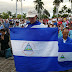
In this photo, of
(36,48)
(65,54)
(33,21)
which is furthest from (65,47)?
(33,21)

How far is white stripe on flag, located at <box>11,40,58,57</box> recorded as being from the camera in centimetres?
292

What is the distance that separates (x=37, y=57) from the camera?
2.99 m

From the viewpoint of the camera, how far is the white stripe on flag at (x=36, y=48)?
115 inches

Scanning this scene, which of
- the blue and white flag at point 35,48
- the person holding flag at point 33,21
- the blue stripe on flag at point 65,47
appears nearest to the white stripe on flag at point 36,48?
the blue and white flag at point 35,48

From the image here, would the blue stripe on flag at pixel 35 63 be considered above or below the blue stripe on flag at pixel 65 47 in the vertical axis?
below

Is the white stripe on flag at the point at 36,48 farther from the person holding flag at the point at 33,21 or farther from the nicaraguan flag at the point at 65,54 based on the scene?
the nicaraguan flag at the point at 65,54

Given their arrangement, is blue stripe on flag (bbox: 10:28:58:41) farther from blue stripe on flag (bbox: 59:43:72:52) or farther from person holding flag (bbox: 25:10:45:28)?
blue stripe on flag (bbox: 59:43:72:52)

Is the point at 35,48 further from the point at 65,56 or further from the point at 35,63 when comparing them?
the point at 65,56

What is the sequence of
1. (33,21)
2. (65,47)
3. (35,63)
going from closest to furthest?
(35,63) < (33,21) < (65,47)

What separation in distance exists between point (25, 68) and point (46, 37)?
0.86 m

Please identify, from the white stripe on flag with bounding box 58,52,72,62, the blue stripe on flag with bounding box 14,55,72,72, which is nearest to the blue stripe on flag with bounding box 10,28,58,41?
the blue stripe on flag with bounding box 14,55,72,72

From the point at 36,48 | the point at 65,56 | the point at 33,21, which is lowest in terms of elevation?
the point at 65,56

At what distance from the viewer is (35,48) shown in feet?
9.64

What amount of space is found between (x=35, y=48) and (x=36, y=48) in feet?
0.07
